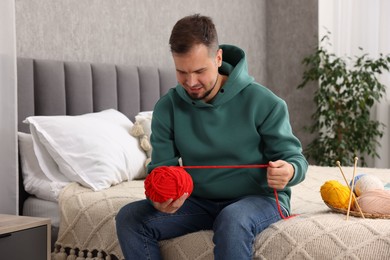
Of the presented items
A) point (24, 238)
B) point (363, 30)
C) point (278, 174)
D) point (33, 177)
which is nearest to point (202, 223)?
point (278, 174)

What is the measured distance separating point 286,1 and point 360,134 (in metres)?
1.23

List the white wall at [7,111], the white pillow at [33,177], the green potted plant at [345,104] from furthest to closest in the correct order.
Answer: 1. the green potted plant at [345,104]
2. the white pillow at [33,177]
3. the white wall at [7,111]

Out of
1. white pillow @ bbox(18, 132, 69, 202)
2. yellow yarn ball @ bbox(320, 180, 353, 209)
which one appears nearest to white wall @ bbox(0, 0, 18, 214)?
white pillow @ bbox(18, 132, 69, 202)

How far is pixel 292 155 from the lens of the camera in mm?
1764

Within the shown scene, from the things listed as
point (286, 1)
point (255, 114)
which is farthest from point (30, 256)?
point (286, 1)

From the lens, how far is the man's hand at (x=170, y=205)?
1.65 metres

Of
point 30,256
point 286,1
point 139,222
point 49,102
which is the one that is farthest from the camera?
point 286,1

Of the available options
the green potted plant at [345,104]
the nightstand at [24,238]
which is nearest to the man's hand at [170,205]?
the nightstand at [24,238]

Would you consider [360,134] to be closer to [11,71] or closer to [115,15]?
[115,15]

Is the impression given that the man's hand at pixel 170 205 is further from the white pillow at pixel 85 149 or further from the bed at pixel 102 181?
the white pillow at pixel 85 149

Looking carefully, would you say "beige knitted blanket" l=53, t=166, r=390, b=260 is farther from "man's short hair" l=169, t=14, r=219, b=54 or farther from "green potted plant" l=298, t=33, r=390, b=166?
"green potted plant" l=298, t=33, r=390, b=166

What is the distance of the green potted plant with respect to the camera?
4.08 metres

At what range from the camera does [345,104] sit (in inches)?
165

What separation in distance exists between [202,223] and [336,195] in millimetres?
433
